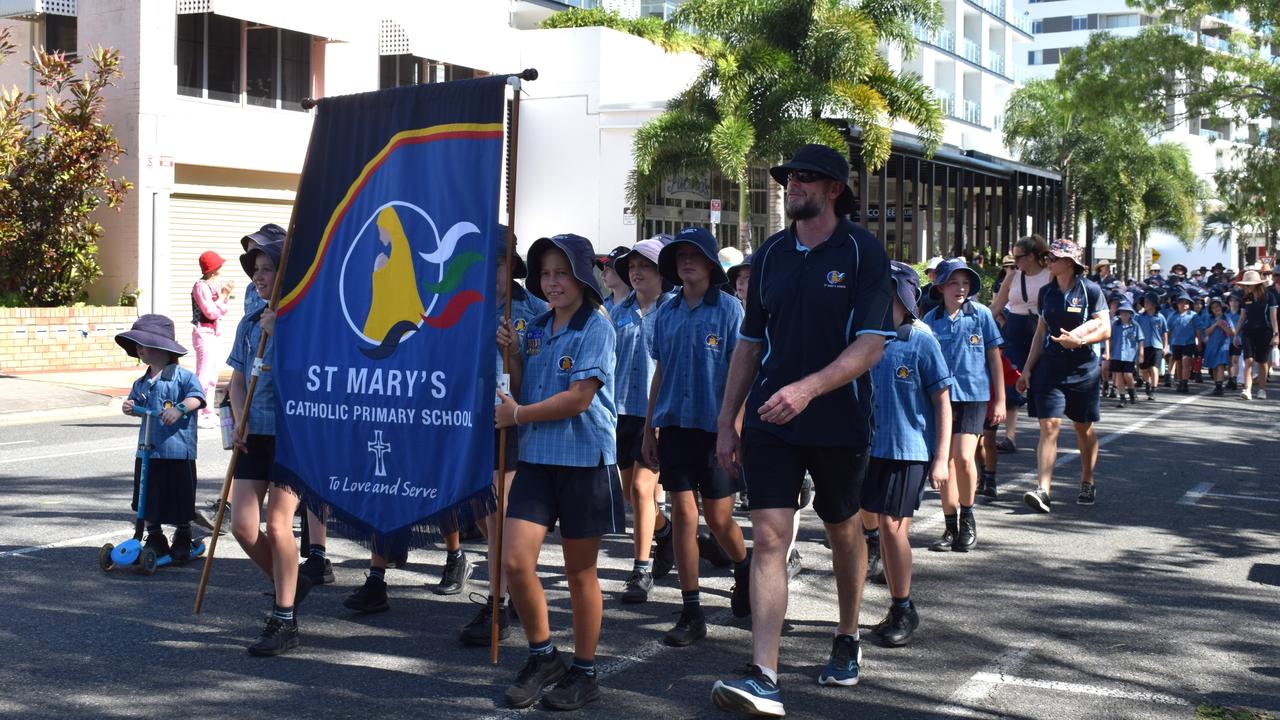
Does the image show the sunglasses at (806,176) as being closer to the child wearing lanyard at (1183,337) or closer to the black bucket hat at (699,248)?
the black bucket hat at (699,248)

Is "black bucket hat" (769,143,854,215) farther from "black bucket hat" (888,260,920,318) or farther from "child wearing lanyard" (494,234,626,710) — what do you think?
"black bucket hat" (888,260,920,318)

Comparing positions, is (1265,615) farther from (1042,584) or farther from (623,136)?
(623,136)

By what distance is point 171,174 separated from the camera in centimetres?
2277

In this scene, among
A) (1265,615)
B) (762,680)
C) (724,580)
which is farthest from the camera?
(724,580)

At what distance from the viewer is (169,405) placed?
25.2 ft

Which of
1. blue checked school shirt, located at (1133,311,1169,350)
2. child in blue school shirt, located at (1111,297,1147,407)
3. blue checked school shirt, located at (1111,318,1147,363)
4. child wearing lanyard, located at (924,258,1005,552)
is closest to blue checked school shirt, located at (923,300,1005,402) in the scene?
child wearing lanyard, located at (924,258,1005,552)

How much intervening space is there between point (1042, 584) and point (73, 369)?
57.6 ft

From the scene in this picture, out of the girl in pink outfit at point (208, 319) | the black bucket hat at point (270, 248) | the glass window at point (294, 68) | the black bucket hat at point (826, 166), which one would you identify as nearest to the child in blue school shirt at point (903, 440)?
the black bucket hat at point (826, 166)

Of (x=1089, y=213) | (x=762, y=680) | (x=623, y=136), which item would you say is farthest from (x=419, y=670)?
(x=1089, y=213)

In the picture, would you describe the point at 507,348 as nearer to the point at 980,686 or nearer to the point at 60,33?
the point at 980,686

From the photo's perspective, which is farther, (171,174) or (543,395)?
(171,174)

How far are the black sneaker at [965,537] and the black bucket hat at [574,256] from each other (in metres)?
4.12

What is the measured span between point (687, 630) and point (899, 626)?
977 millimetres

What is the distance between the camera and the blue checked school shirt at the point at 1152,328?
2114cm
